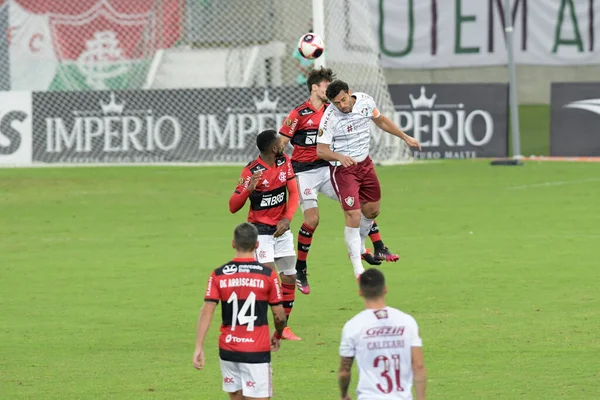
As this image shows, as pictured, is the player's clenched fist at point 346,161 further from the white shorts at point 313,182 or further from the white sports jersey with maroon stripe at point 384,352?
the white sports jersey with maroon stripe at point 384,352

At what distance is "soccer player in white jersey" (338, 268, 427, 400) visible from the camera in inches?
263

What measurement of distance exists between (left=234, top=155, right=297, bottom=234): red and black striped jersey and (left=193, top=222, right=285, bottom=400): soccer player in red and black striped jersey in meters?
3.45

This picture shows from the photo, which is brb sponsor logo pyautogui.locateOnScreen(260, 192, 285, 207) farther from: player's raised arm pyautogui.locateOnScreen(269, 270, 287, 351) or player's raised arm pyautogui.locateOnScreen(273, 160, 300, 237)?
player's raised arm pyautogui.locateOnScreen(269, 270, 287, 351)

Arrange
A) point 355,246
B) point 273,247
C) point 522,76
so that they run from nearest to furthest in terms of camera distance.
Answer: point 273,247
point 355,246
point 522,76

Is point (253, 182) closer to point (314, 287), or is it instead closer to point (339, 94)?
point (339, 94)

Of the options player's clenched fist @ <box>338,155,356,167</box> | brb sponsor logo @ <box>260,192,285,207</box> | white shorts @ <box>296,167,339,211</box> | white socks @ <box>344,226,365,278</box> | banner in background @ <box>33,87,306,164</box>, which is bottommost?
banner in background @ <box>33,87,306,164</box>

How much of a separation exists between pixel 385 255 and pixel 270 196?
10.8 ft

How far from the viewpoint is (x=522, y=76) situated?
140ft

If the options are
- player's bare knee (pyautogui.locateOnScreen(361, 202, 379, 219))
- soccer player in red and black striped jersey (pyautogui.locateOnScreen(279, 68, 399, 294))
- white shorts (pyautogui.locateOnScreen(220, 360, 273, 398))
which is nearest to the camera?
white shorts (pyautogui.locateOnScreen(220, 360, 273, 398))

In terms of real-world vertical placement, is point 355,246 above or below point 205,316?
below

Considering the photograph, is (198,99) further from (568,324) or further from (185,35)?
(568,324)

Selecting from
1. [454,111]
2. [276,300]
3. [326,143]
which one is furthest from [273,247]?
[454,111]

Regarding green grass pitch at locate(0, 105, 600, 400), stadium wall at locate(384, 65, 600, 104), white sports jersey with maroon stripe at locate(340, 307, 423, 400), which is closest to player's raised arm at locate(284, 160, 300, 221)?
green grass pitch at locate(0, 105, 600, 400)

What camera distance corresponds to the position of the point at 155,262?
16.2m
